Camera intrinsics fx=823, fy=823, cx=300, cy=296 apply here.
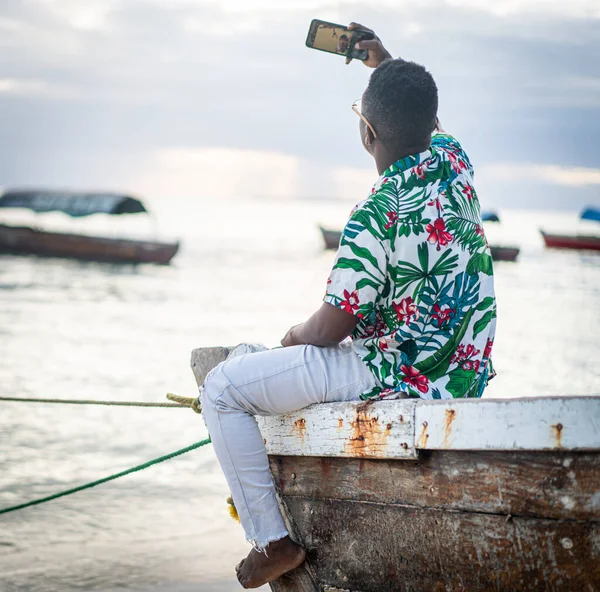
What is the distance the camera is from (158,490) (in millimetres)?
7043

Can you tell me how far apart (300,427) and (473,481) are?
628 mm

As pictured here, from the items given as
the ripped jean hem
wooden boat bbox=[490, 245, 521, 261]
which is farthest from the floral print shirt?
wooden boat bbox=[490, 245, 521, 261]

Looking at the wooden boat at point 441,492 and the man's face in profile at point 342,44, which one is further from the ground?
the man's face in profile at point 342,44

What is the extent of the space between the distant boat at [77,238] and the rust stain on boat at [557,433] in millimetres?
29316

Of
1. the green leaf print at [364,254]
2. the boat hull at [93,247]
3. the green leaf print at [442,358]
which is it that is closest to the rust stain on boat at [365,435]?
the green leaf print at [442,358]

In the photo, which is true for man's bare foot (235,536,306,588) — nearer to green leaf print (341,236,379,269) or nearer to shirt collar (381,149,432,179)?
green leaf print (341,236,379,269)

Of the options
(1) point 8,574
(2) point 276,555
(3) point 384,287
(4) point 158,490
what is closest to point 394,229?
(3) point 384,287

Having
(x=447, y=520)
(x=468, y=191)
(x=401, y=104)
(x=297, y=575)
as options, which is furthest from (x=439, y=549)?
(x=401, y=104)

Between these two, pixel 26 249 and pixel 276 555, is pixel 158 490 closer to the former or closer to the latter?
pixel 276 555

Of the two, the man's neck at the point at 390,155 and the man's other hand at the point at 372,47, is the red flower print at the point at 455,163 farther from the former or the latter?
the man's other hand at the point at 372,47

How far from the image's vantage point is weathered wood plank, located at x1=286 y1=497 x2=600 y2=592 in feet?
7.23

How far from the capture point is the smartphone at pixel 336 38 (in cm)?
323

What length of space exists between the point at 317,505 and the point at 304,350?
55 centimetres

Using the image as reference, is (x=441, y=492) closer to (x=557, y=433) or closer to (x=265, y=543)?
(x=557, y=433)
